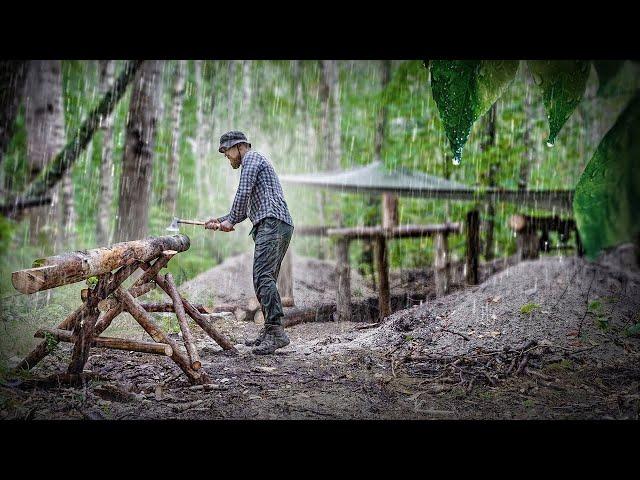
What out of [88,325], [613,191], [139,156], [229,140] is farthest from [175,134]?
[613,191]

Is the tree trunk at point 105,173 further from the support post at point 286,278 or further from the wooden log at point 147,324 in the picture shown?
the wooden log at point 147,324

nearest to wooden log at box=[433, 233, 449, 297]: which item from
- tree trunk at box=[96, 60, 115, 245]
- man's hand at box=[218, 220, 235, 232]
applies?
man's hand at box=[218, 220, 235, 232]

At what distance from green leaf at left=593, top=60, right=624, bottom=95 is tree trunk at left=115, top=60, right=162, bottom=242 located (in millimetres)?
5467

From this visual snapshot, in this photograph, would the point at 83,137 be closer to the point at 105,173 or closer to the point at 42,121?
the point at 42,121

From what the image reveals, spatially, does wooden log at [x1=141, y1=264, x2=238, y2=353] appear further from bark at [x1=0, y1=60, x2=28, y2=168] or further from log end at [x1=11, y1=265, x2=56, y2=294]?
bark at [x1=0, y1=60, x2=28, y2=168]

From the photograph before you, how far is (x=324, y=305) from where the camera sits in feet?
17.2

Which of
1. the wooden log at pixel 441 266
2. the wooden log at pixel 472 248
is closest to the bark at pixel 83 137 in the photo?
the wooden log at pixel 441 266

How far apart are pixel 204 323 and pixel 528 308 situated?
96.9 inches

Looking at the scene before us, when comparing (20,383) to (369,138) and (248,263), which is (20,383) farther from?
(369,138)

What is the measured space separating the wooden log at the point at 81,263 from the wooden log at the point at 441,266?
3080 millimetres

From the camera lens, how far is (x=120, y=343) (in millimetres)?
3164

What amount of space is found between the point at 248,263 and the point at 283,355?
8.43 feet

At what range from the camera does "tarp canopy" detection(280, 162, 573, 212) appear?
544 cm
